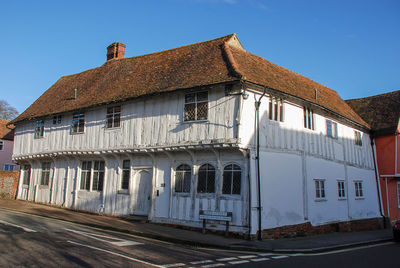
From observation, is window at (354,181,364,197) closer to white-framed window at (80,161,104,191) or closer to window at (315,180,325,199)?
window at (315,180,325,199)

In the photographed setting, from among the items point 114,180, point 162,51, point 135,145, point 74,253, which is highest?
point 162,51

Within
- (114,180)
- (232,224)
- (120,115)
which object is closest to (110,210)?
(114,180)

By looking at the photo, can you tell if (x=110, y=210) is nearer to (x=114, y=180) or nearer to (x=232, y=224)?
(x=114, y=180)

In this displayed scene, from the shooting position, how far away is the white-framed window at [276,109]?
1446 centimetres

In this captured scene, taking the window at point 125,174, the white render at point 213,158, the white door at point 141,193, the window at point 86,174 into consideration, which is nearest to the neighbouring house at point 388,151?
the white render at point 213,158

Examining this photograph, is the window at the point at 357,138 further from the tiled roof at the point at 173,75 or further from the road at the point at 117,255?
the road at the point at 117,255

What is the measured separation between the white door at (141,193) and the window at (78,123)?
17.4ft

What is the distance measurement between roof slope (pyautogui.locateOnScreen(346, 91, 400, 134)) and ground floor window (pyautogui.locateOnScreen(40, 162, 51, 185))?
23.1 metres

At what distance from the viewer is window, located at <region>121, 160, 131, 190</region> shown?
16.6 meters

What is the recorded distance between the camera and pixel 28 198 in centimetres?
2189

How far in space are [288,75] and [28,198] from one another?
63.3 ft

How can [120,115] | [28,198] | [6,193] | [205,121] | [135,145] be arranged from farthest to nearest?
1. [6,193]
2. [28,198]
3. [120,115]
4. [135,145]
5. [205,121]

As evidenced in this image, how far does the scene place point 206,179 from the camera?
13781 mm

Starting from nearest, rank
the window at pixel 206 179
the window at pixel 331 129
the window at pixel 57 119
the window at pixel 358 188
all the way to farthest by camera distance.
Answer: the window at pixel 206 179, the window at pixel 331 129, the window at pixel 358 188, the window at pixel 57 119
